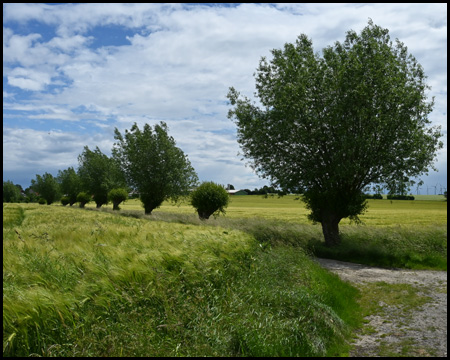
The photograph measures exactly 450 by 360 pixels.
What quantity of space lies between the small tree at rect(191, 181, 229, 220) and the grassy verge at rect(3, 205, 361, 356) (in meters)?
28.1

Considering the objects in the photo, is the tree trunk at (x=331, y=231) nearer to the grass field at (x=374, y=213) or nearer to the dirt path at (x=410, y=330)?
the grass field at (x=374, y=213)

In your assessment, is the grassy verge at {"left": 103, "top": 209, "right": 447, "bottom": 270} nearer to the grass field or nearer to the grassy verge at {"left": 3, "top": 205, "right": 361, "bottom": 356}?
the grass field

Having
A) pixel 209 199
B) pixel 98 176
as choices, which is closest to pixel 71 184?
pixel 98 176

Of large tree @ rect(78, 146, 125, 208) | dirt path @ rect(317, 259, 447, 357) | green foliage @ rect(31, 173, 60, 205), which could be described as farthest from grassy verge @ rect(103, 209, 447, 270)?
green foliage @ rect(31, 173, 60, 205)

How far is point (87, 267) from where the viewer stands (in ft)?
22.2

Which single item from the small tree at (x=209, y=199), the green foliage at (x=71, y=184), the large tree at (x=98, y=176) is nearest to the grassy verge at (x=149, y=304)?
the small tree at (x=209, y=199)

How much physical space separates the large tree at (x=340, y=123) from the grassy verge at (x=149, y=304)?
45.5ft

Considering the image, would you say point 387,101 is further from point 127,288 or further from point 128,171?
point 128,171

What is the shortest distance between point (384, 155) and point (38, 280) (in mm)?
19355

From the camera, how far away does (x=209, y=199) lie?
124 ft

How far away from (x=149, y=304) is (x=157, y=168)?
4072 centimetres

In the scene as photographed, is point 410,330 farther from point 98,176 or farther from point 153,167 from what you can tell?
point 98,176

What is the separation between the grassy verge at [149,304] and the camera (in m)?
5.36

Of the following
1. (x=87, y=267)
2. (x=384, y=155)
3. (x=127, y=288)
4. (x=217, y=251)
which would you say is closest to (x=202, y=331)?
(x=127, y=288)
